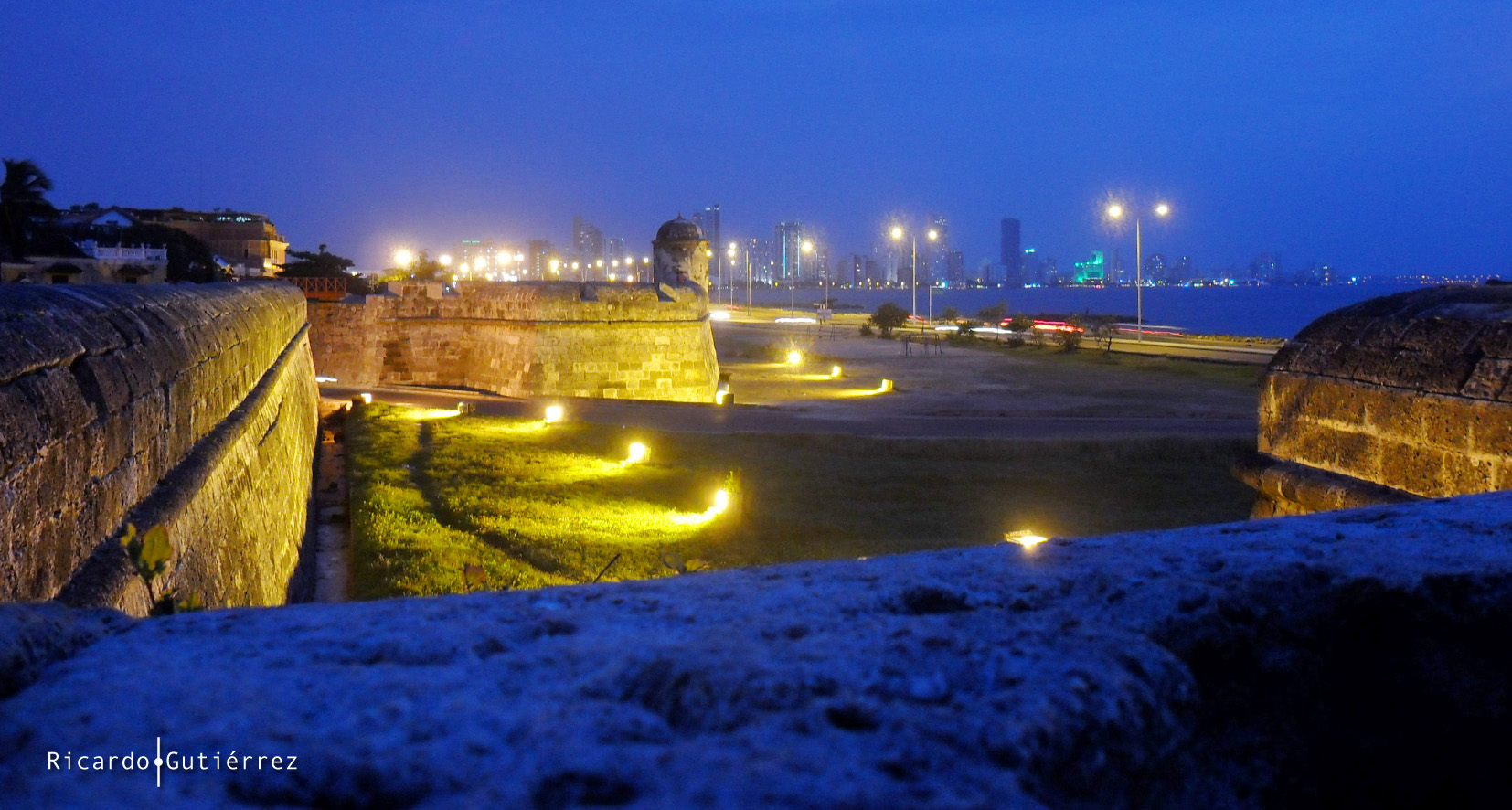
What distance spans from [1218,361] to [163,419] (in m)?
31.9

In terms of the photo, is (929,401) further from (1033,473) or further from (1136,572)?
(1136,572)

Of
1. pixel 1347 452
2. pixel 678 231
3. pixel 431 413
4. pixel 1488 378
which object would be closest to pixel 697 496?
pixel 431 413

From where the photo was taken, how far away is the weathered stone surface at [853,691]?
1.28 m

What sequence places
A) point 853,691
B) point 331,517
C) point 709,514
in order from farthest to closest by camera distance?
1. point 709,514
2. point 331,517
3. point 853,691

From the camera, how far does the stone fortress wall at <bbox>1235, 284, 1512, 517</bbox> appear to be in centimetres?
422

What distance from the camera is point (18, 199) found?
2686 cm

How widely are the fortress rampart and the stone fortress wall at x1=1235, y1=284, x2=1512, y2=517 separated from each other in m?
18.1

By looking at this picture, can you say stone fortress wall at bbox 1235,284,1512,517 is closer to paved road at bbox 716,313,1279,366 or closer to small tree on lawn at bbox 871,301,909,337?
paved road at bbox 716,313,1279,366

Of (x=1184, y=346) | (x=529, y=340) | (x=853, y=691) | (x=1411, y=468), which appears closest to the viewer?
(x=853, y=691)

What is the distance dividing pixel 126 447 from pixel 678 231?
25.6 metres

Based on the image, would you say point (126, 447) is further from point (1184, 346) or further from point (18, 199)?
point (1184, 346)

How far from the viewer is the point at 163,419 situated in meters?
4.15

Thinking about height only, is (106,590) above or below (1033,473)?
above

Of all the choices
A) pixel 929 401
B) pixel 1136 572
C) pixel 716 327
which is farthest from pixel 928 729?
pixel 716 327
